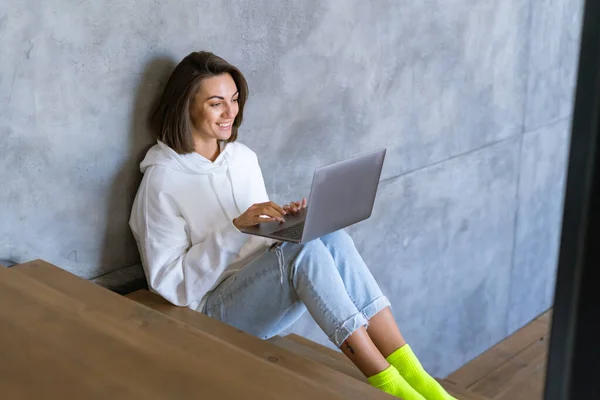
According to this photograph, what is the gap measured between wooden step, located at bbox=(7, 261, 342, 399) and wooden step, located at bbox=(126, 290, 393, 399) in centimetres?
28

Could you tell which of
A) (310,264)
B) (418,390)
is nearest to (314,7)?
(310,264)

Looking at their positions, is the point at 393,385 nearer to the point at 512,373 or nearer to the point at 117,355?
the point at 117,355

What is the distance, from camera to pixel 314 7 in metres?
2.52

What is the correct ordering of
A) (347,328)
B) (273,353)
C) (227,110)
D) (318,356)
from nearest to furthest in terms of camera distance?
(273,353) → (347,328) → (227,110) → (318,356)

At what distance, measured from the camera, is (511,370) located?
3.71 m

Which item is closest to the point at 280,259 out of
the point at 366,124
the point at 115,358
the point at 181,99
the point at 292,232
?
the point at 292,232

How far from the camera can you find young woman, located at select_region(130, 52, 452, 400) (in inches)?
76.9

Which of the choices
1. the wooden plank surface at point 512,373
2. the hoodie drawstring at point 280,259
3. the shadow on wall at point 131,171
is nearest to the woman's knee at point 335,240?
the hoodie drawstring at point 280,259

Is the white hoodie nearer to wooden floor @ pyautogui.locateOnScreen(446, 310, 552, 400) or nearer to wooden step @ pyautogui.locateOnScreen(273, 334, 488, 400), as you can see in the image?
wooden step @ pyautogui.locateOnScreen(273, 334, 488, 400)

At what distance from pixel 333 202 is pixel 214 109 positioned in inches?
17.8

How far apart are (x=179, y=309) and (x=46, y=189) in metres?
0.47

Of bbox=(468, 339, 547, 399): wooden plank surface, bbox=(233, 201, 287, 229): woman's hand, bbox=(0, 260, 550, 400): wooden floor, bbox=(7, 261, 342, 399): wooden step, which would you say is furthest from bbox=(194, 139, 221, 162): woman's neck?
bbox=(468, 339, 547, 399): wooden plank surface

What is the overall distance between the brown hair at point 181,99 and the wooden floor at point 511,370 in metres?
1.92

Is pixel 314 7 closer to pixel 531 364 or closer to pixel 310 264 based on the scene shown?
pixel 310 264
